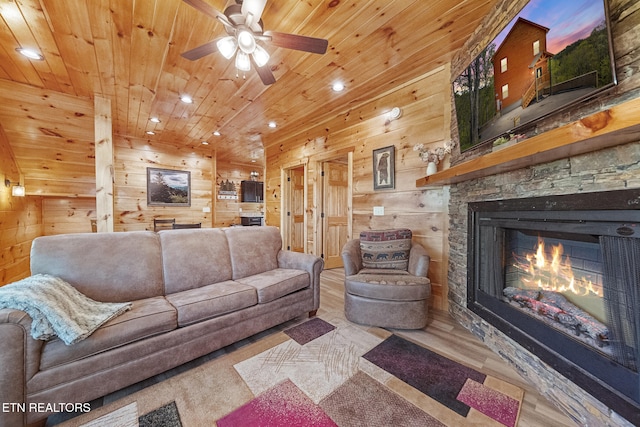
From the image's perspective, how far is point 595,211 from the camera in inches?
43.6

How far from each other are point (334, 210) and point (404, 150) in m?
1.89

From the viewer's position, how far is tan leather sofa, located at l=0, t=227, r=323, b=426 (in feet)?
3.61

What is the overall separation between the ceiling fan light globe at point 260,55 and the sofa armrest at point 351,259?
6.09 ft

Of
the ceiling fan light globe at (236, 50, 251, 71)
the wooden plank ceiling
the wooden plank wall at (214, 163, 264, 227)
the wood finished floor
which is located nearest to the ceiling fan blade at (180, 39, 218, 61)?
the ceiling fan light globe at (236, 50, 251, 71)

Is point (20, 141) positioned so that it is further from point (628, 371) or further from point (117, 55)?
point (628, 371)

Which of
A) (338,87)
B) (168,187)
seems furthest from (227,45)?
(168,187)

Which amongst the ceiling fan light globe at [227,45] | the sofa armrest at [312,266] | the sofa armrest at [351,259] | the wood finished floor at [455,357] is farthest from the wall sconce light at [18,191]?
the sofa armrest at [351,259]

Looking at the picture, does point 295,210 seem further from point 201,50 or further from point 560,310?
point 560,310

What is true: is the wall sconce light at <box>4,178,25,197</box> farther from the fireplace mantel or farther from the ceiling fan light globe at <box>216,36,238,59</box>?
the fireplace mantel

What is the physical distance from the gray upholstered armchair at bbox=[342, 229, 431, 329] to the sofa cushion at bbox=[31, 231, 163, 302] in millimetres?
1732

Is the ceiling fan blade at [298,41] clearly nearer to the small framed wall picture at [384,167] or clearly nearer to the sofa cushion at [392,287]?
the small framed wall picture at [384,167]

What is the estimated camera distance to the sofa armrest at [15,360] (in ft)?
3.38

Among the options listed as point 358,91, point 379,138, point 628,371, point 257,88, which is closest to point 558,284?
point 628,371

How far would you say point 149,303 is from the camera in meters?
1.63
